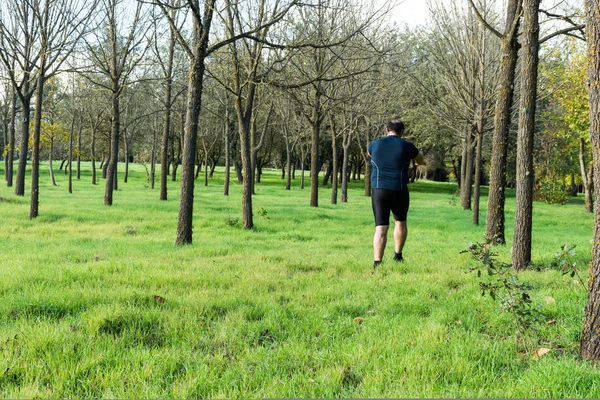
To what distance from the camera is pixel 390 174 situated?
6.32m

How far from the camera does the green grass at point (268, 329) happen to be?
8.86ft

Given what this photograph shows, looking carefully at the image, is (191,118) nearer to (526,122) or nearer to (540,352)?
(526,122)

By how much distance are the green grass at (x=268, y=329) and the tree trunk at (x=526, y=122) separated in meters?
0.70

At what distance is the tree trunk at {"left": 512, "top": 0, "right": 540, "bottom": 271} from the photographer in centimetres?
636

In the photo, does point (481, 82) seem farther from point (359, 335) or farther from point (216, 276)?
point (359, 335)

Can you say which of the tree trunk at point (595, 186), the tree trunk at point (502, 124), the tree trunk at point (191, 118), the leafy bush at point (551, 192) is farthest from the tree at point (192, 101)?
the leafy bush at point (551, 192)

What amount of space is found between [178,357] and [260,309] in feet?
4.03

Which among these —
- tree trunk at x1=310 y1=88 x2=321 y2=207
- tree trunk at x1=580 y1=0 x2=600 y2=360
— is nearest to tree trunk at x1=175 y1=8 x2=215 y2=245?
tree trunk at x1=580 y1=0 x2=600 y2=360

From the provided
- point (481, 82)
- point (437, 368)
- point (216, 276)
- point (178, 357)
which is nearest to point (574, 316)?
point (437, 368)

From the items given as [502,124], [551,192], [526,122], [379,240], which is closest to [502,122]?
[502,124]

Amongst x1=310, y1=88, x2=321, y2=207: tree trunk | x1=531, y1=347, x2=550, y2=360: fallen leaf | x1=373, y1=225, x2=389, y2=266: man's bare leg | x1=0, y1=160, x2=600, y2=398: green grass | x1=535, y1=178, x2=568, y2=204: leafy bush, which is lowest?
x1=0, y1=160, x2=600, y2=398: green grass

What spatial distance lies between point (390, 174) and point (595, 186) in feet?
11.1

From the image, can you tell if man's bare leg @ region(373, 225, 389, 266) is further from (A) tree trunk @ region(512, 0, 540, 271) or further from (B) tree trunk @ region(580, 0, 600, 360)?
(B) tree trunk @ region(580, 0, 600, 360)

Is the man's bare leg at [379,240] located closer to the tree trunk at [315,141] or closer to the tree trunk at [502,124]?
the tree trunk at [502,124]
